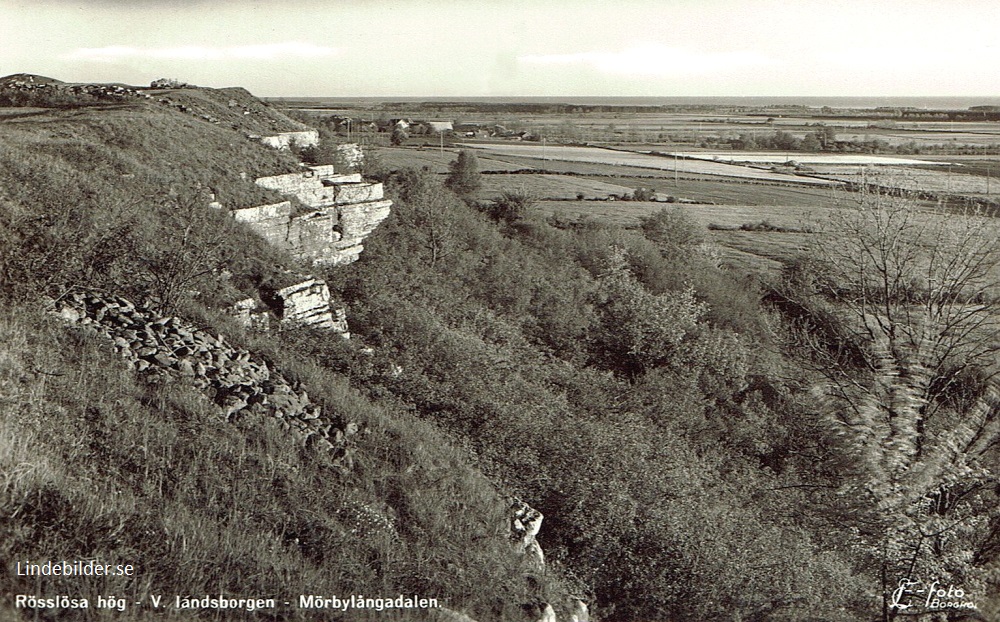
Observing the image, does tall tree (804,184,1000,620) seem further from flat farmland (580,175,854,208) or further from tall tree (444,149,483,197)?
flat farmland (580,175,854,208)

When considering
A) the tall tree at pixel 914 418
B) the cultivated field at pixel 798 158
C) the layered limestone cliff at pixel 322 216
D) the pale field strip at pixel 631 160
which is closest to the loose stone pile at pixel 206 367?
the tall tree at pixel 914 418

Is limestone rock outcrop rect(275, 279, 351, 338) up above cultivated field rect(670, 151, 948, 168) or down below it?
below

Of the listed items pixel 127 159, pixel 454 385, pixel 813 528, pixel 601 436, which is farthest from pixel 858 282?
pixel 127 159

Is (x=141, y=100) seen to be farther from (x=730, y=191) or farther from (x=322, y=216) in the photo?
(x=730, y=191)

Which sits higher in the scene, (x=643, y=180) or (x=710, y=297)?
(x=643, y=180)

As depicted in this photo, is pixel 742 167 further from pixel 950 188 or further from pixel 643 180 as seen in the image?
pixel 950 188

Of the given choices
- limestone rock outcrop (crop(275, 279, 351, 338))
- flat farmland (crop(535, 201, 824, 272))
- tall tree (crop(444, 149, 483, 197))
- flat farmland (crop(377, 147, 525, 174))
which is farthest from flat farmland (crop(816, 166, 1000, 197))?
flat farmland (crop(377, 147, 525, 174))
